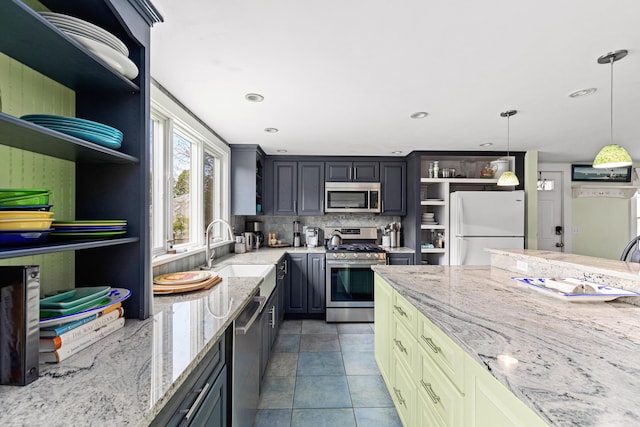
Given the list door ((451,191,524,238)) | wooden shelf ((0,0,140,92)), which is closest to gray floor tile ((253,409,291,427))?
wooden shelf ((0,0,140,92))

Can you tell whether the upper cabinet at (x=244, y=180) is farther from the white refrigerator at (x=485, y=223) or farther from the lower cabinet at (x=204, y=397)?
the white refrigerator at (x=485, y=223)

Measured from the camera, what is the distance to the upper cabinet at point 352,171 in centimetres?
415

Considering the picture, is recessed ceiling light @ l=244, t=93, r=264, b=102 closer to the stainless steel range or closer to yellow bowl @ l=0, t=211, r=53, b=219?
yellow bowl @ l=0, t=211, r=53, b=219

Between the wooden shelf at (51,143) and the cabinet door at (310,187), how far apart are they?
2985 mm

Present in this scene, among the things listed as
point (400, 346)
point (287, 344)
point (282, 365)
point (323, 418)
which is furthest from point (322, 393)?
point (287, 344)

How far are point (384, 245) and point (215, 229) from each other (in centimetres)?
244

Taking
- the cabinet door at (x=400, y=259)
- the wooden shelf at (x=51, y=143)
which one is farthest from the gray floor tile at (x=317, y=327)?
the wooden shelf at (x=51, y=143)

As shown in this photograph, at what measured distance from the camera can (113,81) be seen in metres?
1.13

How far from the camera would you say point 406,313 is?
1661 millimetres

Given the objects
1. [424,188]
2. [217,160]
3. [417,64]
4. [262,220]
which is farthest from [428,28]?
[262,220]

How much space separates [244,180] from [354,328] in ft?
7.57

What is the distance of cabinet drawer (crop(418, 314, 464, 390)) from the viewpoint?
3.47 ft

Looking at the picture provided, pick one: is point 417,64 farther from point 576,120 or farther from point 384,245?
point 384,245

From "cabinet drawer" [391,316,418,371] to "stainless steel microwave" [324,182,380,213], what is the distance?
2.33 meters
